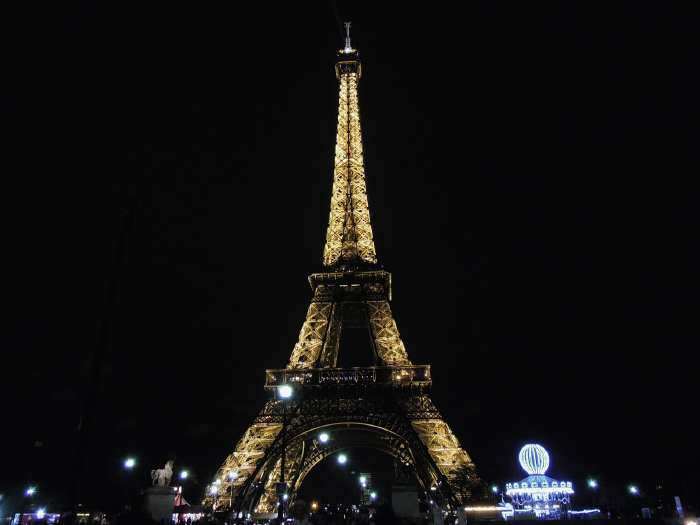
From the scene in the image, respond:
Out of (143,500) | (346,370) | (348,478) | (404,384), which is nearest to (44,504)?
(346,370)

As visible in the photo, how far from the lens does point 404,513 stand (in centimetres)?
1862

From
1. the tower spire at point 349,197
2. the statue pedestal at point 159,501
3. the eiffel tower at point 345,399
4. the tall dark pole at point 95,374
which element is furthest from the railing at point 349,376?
the tall dark pole at point 95,374

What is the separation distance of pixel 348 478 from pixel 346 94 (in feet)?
271

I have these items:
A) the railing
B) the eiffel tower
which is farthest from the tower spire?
the railing

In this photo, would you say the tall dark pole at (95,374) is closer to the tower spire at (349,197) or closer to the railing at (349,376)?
the railing at (349,376)

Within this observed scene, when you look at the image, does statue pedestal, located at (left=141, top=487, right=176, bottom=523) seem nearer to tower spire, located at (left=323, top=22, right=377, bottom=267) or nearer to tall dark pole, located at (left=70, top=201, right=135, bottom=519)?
tall dark pole, located at (left=70, top=201, right=135, bottom=519)

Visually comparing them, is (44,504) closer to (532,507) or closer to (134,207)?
(532,507)

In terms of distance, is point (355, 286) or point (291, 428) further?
point (355, 286)

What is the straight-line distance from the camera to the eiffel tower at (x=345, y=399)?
37562mm

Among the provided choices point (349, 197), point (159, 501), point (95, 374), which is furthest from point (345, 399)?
point (95, 374)

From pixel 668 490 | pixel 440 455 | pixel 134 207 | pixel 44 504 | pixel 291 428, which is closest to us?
pixel 134 207

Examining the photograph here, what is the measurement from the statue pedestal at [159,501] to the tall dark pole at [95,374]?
3.56 meters

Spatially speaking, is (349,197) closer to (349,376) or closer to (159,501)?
(349,376)

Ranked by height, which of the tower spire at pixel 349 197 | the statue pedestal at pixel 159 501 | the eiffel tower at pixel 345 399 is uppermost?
the tower spire at pixel 349 197
